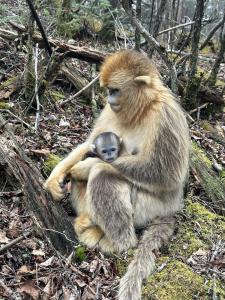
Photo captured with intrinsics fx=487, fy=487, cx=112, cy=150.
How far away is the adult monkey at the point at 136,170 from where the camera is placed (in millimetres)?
4781

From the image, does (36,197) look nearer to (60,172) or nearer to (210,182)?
(60,172)

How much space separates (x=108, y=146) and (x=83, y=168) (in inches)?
13.7

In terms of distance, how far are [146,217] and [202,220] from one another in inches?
36.7

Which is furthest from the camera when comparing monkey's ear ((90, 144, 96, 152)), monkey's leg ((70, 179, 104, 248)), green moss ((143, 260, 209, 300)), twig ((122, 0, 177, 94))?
twig ((122, 0, 177, 94))

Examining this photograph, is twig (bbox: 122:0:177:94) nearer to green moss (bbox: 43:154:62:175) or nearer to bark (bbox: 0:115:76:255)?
green moss (bbox: 43:154:62:175)

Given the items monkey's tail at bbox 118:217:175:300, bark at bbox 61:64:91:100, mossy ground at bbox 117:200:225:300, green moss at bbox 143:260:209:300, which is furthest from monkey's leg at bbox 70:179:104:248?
bark at bbox 61:64:91:100

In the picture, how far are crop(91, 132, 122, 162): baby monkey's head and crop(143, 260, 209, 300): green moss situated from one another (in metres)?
1.27

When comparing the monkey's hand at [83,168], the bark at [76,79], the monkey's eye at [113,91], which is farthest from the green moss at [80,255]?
the bark at [76,79]

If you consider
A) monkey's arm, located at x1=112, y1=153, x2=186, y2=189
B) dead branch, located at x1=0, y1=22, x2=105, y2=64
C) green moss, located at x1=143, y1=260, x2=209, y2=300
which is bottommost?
green moss, located at x1=143, y1=260, x2=209, y2=300

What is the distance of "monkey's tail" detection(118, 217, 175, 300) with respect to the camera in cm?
418

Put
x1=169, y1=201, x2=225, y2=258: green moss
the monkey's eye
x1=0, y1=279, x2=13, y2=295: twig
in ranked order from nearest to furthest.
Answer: x1=0, y1=279, x2=13, y2=295: twig
the monkey's eye
x1=169, y1=201, x2=225, y2=258: green moss

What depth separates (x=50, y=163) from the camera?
5.82 m

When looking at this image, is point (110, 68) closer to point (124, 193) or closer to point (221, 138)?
point (124, 193)

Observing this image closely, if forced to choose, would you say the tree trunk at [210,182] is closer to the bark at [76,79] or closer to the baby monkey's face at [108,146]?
the baby monkey's face at [108,146]
